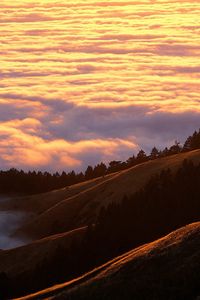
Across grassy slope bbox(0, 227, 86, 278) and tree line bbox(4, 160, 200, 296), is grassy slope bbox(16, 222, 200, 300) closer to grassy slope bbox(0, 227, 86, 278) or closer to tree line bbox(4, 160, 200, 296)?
tree line bbox(4, 160, 200, 296)

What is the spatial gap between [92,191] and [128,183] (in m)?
11.8

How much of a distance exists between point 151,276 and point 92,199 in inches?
3753

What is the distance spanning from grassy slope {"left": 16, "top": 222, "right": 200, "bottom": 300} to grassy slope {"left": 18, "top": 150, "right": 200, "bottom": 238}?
232 feet

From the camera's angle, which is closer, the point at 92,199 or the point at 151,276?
the point at 151,276

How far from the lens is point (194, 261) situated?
251ft

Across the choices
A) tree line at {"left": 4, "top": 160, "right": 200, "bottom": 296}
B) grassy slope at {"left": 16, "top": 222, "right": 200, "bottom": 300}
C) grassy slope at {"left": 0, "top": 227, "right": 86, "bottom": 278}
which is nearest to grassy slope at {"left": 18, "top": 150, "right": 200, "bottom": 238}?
tree line at {"left": 4, "top": 160, "right": 200, "bottom": 296}

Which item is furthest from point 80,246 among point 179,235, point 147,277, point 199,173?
point 147,277

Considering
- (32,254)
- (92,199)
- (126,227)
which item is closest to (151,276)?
(126,227)

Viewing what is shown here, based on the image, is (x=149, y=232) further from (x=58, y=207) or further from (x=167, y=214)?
(x=58, y=207)

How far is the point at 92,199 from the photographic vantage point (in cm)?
17238

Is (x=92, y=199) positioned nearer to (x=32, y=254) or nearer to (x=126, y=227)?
(x=32, y=254)

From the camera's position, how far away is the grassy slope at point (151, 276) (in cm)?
7319

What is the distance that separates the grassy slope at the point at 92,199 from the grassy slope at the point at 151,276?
7073cm

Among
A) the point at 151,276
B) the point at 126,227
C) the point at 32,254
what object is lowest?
the point at 151,276
